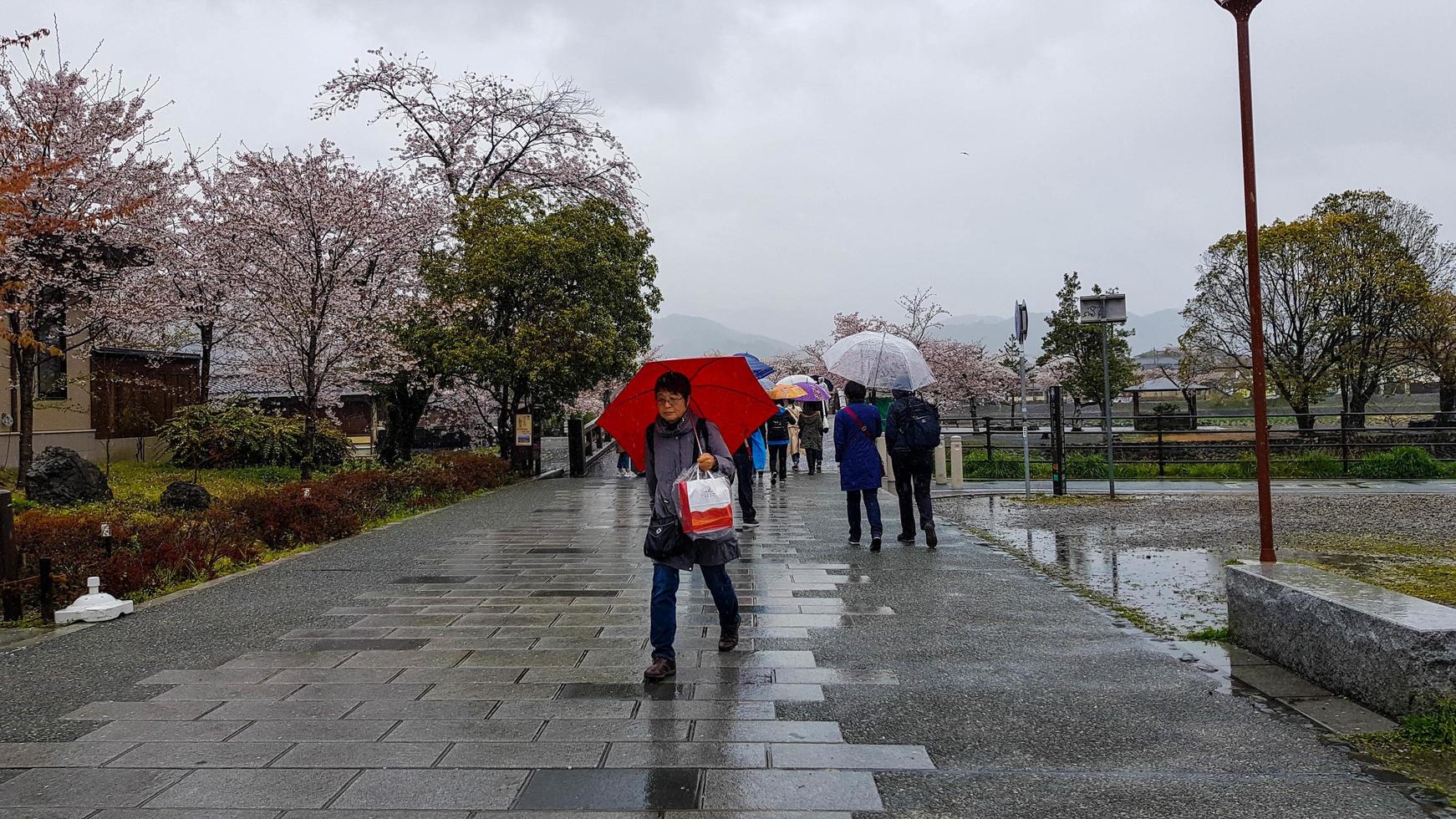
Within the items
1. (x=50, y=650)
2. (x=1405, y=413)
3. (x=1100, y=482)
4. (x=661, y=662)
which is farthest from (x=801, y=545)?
(x=1405, y=413)

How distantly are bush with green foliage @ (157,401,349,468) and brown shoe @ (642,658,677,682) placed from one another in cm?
1713

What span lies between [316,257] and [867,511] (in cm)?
1033

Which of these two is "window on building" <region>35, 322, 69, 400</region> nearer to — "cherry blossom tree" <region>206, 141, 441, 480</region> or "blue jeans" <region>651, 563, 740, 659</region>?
"cherry blossom tree" <region>206, 141, 441, 480</region>

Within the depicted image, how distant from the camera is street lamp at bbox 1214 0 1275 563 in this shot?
5.68 meters

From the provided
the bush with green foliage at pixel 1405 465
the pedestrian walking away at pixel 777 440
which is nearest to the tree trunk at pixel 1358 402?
the bush with green foliage at pixel 1405 465

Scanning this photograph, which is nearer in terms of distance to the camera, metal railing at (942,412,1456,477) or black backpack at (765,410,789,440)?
black backpack at (765,410,789,440)

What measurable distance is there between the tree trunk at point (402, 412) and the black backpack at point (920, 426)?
45.2 feet

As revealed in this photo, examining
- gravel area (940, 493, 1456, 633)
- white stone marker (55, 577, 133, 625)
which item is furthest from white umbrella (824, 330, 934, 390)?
white stone marker (55, 577, 133, 625)

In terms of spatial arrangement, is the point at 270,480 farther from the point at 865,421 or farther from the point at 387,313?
the point at 865,421

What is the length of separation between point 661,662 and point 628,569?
11.8ft

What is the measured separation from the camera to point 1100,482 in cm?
1755

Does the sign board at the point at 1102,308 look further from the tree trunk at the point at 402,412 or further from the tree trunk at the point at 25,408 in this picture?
the tree trunk at the point at 25,408

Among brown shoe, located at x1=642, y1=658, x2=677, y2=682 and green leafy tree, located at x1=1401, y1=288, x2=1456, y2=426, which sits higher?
green leafy tree, located at x1=1401, y1=288, x2=1456, y2=426

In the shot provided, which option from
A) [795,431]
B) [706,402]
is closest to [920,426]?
[706,402]
